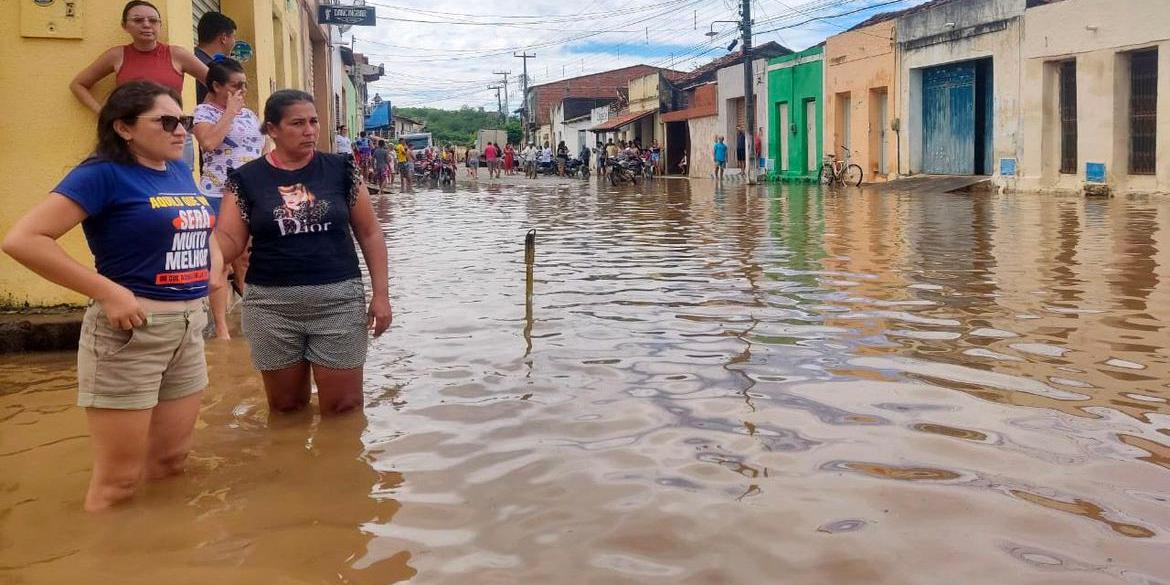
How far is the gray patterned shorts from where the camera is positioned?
13.5 ft

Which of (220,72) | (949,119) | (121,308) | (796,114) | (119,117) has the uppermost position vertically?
(796,114)

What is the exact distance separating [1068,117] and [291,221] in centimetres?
2016

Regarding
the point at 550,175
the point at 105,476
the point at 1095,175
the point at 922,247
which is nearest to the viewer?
the point at 105,476

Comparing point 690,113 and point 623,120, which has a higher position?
point 623,120

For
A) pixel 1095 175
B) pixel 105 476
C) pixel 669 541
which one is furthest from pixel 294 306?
pixel 1095 175

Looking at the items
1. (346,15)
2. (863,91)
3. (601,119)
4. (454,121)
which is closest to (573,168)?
(601,119)

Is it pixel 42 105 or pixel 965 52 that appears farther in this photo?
pixel 965 52

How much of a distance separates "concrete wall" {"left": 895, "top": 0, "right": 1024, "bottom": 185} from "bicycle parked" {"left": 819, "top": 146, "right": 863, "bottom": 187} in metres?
1.55

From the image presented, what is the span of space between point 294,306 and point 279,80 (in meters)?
10.6

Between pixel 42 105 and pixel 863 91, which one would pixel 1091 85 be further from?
pixel 42 105

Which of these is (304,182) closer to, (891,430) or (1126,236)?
(891,430)

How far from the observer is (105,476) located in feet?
10.7

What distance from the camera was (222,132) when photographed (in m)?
5.76

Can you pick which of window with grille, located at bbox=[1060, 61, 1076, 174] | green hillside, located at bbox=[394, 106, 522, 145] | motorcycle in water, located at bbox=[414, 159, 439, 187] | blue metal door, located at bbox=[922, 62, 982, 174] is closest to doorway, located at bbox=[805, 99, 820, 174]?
blue metal door, located at bbox=[922, 62, 982, 174]
